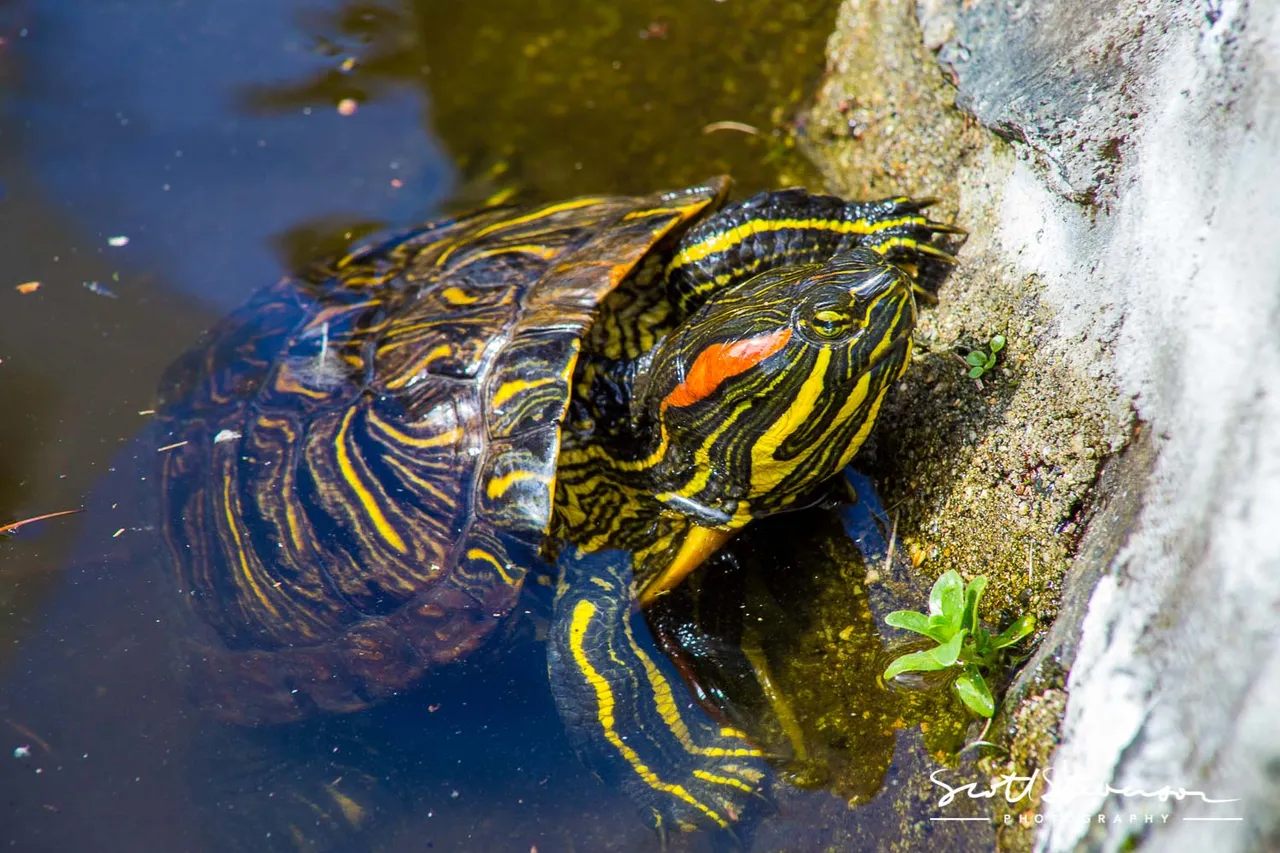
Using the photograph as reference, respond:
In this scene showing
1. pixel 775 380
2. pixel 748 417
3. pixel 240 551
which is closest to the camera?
pixel 775 380

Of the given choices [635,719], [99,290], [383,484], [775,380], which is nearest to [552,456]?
[383,484]

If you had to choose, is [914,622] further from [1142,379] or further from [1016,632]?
[1142,379]

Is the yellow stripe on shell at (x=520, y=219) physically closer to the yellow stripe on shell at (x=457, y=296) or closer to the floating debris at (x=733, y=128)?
the yellow stripe on shell at (x=457, y=296)

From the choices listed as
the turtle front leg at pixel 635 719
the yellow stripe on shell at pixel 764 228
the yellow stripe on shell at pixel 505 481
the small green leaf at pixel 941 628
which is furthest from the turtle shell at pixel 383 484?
the small green leaf at pixel 941 628

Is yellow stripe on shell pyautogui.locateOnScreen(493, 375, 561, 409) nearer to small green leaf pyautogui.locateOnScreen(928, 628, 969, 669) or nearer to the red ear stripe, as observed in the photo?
the red ear stripe

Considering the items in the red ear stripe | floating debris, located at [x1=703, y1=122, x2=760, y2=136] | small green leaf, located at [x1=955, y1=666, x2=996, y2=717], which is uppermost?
floating debris, located at [x1=703, y1=122, x2=760, y2=136]

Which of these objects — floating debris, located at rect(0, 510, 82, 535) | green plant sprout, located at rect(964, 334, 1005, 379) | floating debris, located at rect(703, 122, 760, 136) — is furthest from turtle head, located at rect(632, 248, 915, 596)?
floating debris, located at rect(0, 510, 82, 535)
